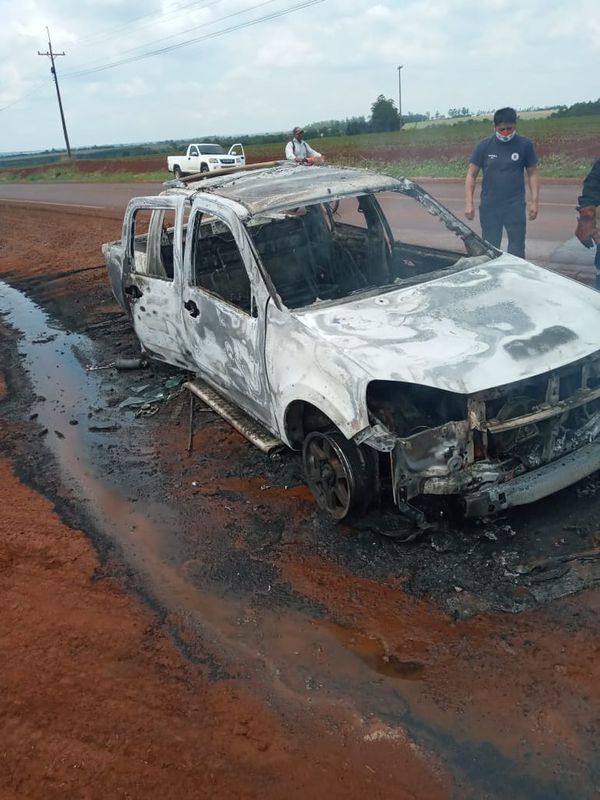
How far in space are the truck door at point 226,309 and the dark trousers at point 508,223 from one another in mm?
2813

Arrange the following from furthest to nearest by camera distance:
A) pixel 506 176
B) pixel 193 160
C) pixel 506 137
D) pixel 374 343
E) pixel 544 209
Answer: pixel 193 160
pixel 544 209
pixel 506 176
pixel 506 137
pixel 374 343

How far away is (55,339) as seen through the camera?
8.63 meters

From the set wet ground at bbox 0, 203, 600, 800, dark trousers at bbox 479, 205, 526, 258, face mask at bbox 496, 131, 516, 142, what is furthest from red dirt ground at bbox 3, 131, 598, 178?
wet ground at bbox 0, 203, 600, 800

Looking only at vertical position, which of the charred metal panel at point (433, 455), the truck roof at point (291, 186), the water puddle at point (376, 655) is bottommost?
the water puddle at point (376, 655)

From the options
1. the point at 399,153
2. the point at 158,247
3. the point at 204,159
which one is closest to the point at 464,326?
the point at 158,247

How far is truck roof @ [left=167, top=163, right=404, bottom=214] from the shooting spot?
458 centimetres

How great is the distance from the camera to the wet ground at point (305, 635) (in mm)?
2482

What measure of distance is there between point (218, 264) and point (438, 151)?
82.7 ft

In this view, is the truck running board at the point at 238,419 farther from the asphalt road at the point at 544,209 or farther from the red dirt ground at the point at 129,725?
the asphalt road at the point at 544,209

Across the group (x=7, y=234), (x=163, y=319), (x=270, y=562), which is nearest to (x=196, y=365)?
(x=163, y=319)

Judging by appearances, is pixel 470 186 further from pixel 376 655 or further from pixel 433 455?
pixel 376 655

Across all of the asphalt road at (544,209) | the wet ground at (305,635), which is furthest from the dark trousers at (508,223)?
the wet ground at (305,635)

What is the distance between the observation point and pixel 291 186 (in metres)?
4.78

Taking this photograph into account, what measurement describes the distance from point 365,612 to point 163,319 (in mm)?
3394
